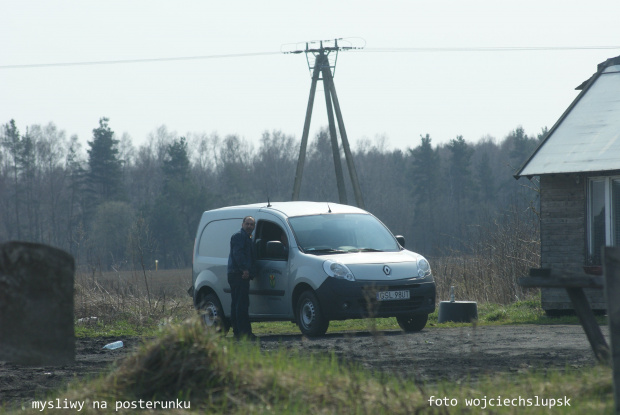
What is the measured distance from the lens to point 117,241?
256 ft

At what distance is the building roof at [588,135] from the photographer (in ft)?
54.5

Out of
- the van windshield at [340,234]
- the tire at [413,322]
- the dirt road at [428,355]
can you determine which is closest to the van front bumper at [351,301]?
the dirt road at [428,355]

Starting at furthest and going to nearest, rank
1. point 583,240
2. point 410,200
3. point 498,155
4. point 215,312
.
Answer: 1. point 498,155
2. point 410,200
3. point 583,240
4. point 215,312

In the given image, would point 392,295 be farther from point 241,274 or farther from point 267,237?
point 267,237

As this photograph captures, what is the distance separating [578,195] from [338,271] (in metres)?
6.38

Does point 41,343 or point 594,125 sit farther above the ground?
point 594,125

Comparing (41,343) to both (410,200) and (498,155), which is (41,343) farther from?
(498,155)

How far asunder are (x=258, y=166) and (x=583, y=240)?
290 ft

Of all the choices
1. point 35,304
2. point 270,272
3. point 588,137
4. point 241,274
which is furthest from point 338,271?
point 35,304

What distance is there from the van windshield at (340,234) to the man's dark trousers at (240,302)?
3.54 ft

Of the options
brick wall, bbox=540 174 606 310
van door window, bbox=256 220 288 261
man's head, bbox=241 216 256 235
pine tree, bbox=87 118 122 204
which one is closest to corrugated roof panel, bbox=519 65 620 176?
brick wall, bbox=540 174 606 310

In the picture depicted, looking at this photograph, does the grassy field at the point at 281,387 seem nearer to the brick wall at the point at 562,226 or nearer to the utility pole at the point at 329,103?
the brick wall at the point at 562,226

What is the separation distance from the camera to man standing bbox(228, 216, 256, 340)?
537 inches

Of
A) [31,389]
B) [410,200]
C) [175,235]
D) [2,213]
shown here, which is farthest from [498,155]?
[31,389]
